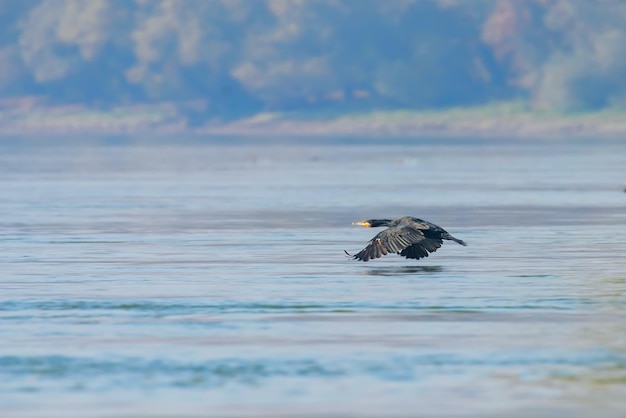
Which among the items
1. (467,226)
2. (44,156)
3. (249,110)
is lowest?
(467,226)

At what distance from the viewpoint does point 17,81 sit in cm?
15612

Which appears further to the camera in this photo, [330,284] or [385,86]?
[385,86]

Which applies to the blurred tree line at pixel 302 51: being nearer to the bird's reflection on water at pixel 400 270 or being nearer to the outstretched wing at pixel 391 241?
the bird's reflection on water at pixel 400 270

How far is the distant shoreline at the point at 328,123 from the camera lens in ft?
428

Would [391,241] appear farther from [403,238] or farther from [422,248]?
[422,248]

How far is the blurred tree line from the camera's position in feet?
474

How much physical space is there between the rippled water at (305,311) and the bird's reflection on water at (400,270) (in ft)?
0.11

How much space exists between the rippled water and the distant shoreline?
289ft

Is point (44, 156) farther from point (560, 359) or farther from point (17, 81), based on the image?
point (17, 81)

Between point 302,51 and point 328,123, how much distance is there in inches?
484

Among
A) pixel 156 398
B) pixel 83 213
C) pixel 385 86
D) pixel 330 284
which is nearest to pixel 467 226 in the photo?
pixel 83 213

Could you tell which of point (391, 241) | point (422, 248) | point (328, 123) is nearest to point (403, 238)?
point (391, 241)

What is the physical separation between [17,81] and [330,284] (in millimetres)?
137623

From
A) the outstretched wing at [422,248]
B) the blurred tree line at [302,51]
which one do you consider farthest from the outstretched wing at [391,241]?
the blurred tree line at [302,51]
